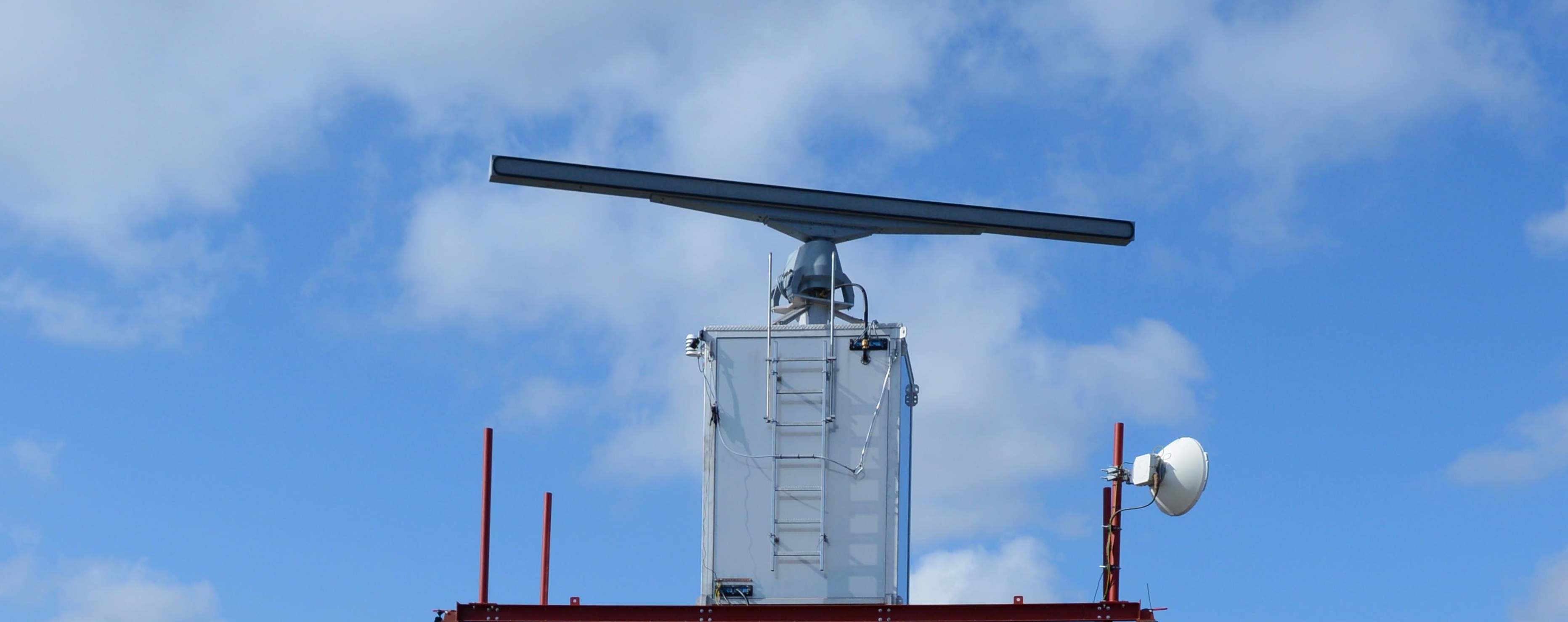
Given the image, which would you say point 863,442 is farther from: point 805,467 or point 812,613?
point 812,613

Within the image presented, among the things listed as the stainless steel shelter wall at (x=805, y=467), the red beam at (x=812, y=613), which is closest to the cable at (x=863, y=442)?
the stainless steel shelter wall at (x=805, y=467)

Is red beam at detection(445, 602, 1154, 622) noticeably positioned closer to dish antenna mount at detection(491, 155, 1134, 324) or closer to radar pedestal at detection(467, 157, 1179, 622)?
radar pedestal at detection(467, 157, 1179, 622)

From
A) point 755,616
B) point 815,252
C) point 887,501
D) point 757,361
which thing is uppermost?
point 815,252

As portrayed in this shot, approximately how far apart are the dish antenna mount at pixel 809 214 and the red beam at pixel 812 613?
4113 mm

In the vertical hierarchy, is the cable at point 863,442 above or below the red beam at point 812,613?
above

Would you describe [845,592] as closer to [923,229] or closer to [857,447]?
[857,447]

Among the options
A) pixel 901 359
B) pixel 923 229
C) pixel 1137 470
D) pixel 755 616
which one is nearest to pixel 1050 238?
pixel 923 229

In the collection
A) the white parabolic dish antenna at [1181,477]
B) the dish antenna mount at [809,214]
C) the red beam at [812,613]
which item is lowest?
the red beam at [812,613]

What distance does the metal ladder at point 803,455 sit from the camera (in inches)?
889

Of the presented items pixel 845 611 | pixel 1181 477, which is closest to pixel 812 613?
pixel 845 611

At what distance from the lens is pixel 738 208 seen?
2406 centimetres

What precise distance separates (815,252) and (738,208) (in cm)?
111

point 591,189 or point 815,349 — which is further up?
point 591,189

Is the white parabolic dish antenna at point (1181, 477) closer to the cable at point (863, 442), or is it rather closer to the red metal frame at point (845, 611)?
the red metal frame at point (845, 611)
